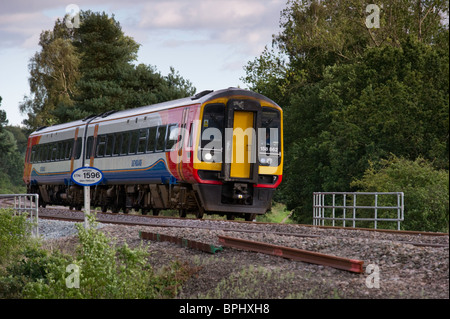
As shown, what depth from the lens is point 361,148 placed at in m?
30.4

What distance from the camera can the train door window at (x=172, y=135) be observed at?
19.3m

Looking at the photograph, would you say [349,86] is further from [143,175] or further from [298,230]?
[298,230]

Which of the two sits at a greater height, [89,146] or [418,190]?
[89,146]

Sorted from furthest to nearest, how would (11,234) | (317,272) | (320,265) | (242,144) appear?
(242,144), (11,234), (320,265), (317,272)

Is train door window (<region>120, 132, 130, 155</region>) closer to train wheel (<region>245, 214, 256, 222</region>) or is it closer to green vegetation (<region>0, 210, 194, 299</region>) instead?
train wheel (<region>245, 214, 256, 222</region>)

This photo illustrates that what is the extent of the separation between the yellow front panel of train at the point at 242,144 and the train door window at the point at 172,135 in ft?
5.19

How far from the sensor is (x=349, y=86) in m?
34.0

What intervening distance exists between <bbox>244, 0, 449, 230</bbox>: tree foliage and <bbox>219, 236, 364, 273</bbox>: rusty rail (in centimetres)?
895

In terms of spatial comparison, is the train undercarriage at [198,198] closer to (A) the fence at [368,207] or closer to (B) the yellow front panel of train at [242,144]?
(B) the yellow front panel of train at [242,144]

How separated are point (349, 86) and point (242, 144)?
16.4 metres

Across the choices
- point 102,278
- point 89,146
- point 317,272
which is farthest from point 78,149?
point 317,272

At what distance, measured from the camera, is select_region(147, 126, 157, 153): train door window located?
20578mm

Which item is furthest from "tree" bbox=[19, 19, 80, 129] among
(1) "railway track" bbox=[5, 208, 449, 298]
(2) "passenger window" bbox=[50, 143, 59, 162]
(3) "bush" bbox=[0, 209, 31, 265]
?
(1) "railway track" bbox=[5, 208, 449, 298]

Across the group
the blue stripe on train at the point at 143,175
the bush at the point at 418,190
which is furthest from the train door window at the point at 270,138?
the bush at the point at 418,190
